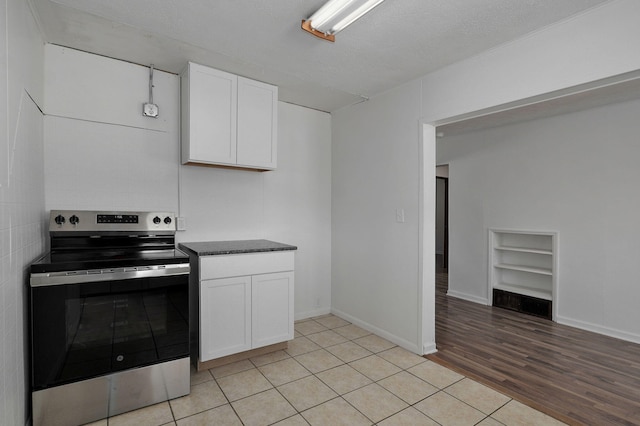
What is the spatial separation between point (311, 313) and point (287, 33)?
2890mm

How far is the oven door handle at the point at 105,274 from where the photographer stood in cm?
180

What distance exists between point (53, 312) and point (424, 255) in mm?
2646

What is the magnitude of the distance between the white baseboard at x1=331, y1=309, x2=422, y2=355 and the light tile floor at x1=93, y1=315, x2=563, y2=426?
8cm

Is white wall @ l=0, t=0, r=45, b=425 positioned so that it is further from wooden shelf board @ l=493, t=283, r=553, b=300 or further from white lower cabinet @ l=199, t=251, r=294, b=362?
wooden shelf board @ l=493, t=283, r=553, b=300

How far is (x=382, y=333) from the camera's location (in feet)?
10.8

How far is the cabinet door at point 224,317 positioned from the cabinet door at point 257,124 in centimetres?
109

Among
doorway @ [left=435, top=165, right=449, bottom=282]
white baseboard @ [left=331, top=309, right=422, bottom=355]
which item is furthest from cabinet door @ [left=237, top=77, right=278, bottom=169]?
doorway @ [left=435, top=165, right=449, bottom=282]

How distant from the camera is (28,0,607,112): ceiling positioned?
1913 millimetres

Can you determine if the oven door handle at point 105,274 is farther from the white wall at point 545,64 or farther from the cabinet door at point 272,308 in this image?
the white wall at point 545,64

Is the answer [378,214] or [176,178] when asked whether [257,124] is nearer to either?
[176,178]

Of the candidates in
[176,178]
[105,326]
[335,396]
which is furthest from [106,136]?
[335,396]

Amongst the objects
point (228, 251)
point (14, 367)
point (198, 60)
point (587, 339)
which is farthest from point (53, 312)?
point (587, 339)

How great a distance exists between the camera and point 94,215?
227cm

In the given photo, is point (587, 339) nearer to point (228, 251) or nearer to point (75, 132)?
point (228, 251)
